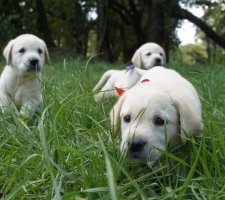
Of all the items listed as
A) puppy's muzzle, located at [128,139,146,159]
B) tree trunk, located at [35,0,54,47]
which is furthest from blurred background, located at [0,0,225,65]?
puppy's muzzle, located at [128,139,146,159]

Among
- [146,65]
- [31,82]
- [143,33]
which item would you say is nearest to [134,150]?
[31,82]

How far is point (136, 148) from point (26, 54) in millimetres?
2848

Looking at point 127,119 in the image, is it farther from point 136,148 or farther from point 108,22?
point 108,22

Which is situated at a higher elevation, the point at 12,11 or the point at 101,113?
the point at 12,11

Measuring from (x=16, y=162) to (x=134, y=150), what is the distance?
65cm

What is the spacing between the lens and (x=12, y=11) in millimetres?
19703

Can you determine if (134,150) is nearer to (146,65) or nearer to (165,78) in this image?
(165,78)

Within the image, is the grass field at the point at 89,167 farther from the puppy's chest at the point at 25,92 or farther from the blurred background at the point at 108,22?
the blurred background at the point at 108,22

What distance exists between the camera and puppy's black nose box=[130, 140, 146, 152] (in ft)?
7.51

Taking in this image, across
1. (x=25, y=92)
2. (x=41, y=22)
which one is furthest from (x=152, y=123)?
(x=41, y=22)

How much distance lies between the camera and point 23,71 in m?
4.71

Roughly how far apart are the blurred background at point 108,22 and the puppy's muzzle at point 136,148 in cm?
1234

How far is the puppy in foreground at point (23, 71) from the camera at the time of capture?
462cm

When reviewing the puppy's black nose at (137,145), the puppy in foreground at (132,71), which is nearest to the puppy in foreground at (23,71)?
Result: the puppy in foreground at (132,71)
